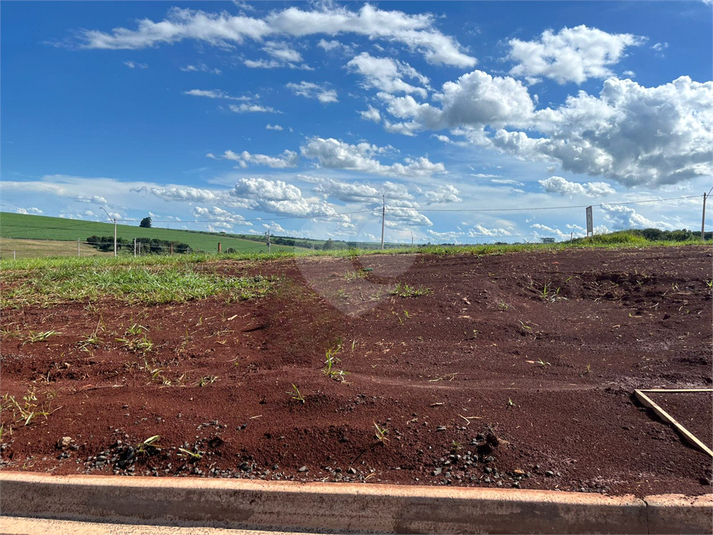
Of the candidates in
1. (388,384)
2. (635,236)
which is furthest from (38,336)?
(635,236)

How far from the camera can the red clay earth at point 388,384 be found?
2562 millimetres

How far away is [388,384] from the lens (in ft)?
11.0

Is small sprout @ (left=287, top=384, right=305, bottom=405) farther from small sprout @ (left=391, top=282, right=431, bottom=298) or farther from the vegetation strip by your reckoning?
the vegetation strip

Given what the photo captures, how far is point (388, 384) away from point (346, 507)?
3.84 feet

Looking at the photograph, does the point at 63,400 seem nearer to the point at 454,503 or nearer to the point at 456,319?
the point at 454,503

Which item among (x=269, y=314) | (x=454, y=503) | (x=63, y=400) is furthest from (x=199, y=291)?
(x=454, y=503)

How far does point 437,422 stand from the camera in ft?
9.26

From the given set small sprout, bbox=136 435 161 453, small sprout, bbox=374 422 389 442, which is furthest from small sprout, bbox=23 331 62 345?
small sprout, bbox=374 422 389 442

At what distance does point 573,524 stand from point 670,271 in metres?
5.10

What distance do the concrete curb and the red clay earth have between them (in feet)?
0.42

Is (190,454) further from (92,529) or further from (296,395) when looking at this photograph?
(296,395)

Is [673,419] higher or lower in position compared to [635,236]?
lower

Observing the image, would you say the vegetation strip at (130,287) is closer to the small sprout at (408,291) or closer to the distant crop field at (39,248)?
the small sprout at (408,291)

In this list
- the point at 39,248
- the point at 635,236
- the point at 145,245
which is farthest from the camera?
the point at 39,248
